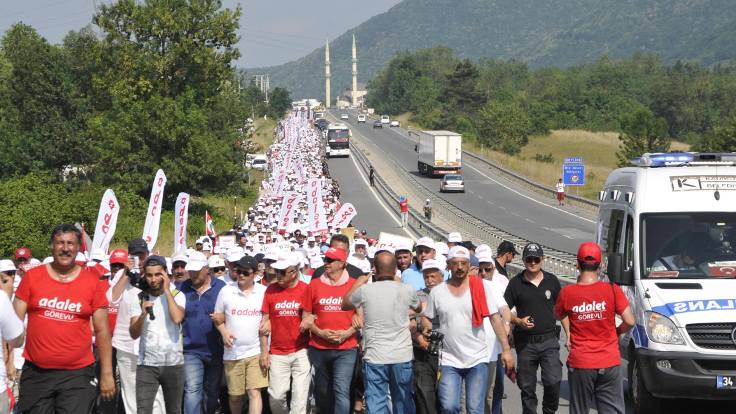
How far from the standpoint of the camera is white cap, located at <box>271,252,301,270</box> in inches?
394

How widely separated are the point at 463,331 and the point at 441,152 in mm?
66853

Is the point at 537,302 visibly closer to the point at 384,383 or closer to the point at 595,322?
the point at 595,322

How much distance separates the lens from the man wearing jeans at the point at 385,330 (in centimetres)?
951

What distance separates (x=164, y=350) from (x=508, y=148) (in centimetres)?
11690

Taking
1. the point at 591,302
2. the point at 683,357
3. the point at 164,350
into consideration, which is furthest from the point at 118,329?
the point at 683,357

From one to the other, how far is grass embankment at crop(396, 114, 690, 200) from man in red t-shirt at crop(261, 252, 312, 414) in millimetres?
72944

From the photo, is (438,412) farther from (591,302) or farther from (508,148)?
(508,148)

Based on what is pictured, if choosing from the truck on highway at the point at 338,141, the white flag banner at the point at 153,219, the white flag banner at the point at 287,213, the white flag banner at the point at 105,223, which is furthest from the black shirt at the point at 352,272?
the truck on highway at the point at 338,141

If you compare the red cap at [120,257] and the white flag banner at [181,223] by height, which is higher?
the red cap at [120,257]

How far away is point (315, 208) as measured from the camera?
41.7 m

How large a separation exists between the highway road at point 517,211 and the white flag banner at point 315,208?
347 inches

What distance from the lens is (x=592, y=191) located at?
7188cm

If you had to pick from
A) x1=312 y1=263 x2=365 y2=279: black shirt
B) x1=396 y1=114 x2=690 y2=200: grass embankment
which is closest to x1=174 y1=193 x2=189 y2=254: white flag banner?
x1=312 y1=263 x2=365 y2=279: black shirt

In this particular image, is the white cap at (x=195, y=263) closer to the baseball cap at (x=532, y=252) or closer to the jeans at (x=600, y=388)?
the baseball cap at (x=532, y=252)
